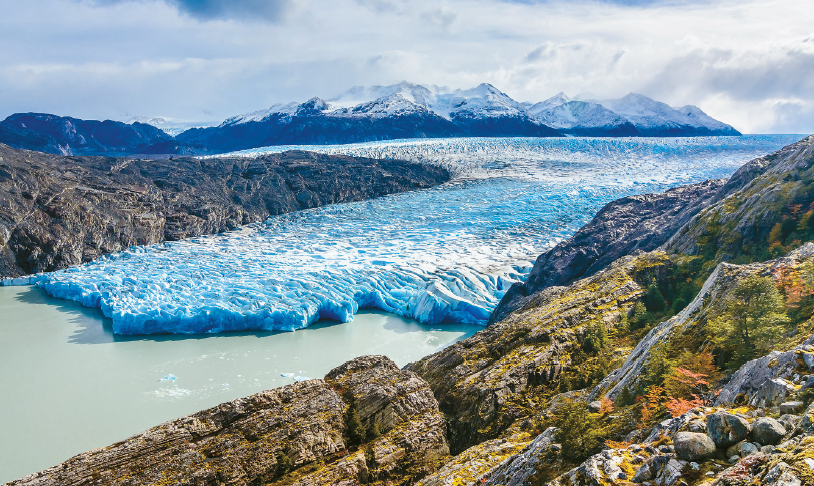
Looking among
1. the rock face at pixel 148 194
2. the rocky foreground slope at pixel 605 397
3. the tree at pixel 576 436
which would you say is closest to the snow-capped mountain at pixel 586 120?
the rock face at pixel 148 194

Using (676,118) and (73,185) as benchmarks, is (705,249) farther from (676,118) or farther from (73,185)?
(676,118)

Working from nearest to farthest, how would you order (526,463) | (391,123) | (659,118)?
(526,463) → (391,123) → (659,118)

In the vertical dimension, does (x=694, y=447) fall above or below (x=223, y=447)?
above

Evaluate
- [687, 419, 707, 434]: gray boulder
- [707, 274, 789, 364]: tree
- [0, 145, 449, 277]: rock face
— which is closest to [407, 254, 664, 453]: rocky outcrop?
[707, 274, 789, 364]: tree

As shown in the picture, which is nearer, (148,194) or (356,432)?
(356,432)

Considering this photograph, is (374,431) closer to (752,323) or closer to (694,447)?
(694,447)

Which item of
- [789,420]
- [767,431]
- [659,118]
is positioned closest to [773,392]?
[789,420]

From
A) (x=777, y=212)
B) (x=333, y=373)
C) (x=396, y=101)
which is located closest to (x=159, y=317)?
(x=333, y=373)
